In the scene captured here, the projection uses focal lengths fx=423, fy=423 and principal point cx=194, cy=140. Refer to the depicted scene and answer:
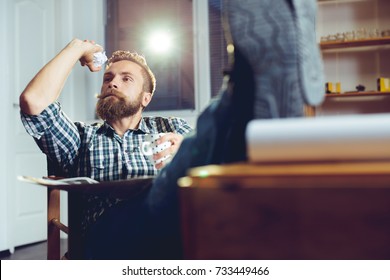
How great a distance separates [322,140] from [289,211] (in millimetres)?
75

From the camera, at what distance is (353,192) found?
36cm

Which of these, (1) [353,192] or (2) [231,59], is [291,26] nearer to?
(2) [231,59]

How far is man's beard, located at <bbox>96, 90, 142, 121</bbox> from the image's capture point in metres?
1.36

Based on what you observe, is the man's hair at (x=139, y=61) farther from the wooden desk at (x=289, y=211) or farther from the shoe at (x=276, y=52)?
the wooden desk at (x=289, y=211)

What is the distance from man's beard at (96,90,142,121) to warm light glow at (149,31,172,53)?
1428 millimetres

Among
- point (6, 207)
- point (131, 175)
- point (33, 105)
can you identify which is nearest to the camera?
point (33, 105)

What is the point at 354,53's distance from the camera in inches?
105

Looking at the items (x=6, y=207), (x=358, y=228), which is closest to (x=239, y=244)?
(x=358, y=228)

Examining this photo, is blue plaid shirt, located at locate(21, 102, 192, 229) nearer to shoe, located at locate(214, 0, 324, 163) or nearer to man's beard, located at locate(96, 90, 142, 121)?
man's beard, located at locate(96, 90, 142, 121)

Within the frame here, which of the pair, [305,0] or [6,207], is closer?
[305,0]

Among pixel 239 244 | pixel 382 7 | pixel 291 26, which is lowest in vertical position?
pixel 239 244

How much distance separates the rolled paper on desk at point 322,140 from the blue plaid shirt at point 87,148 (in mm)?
782

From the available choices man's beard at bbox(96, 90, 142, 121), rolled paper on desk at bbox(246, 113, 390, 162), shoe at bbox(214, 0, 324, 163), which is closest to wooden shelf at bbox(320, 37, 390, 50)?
man's beard at bbox(96, 90, 142, 121)

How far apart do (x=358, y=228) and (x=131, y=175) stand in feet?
2.79
